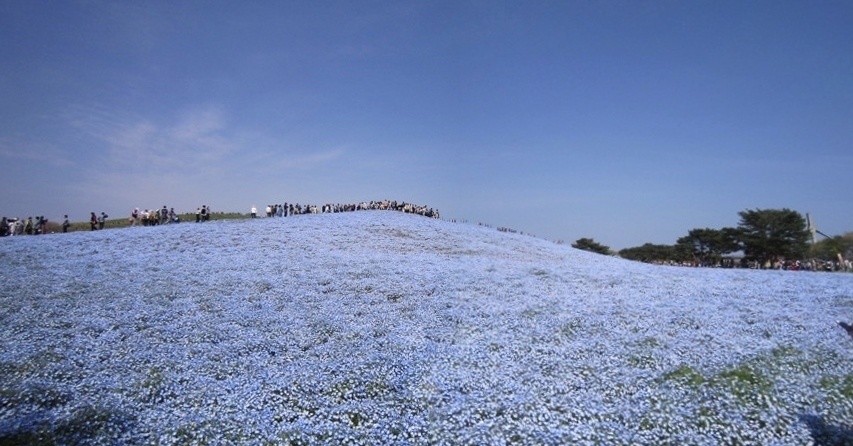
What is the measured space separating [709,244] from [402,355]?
63757 millimetres

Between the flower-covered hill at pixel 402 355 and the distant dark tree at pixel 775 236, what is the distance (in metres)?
40.2

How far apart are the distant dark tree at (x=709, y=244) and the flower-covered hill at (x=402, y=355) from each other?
43643 mm

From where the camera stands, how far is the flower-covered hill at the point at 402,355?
9.28m

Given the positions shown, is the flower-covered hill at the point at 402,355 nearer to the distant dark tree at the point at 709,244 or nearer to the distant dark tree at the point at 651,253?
the distant dark tree at the point at 709,244

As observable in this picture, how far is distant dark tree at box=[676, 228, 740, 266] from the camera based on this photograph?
58.8 metres

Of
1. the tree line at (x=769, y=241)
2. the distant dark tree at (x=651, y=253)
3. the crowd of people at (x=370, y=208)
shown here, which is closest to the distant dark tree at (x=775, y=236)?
the tree line at (x=769, y=241)

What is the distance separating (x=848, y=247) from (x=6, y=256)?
208 ft

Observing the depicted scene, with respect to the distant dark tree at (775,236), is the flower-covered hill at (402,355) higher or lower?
lower

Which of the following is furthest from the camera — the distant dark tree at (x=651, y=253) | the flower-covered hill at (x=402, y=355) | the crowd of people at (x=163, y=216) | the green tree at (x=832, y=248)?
the distant dark tree at (x=651, y=253)

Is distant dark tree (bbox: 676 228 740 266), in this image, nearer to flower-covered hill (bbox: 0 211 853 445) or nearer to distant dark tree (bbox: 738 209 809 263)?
distant dark tree (bbox: 738 209 809 263)

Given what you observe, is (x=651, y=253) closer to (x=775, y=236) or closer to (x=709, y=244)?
(x=709, y=244)

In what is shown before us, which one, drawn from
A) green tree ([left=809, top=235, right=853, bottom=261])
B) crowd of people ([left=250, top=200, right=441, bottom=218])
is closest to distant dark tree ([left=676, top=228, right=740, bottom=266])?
green tree ([left=809, top=235, right=853, bottom=261])

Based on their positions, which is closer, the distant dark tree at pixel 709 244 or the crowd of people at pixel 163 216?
the crowd of people at pixel 163 216

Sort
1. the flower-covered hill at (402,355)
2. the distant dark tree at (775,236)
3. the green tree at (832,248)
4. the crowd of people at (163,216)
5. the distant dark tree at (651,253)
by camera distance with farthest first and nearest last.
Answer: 1. the distant dark tree at (651,253)
2. the distant dark tree at (775,236)
3. the green tree at (832,248)
4. the crowd of people at (163,216)
5. the flower-covered hill at (402,355)
